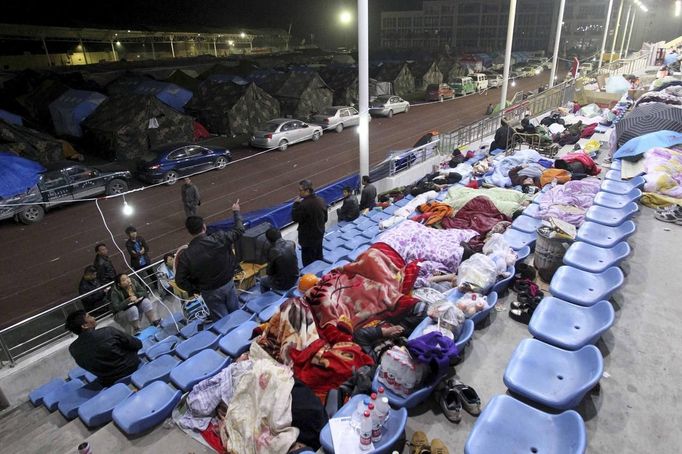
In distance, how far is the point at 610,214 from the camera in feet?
22.0

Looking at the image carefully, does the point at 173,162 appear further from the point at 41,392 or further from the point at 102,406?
the point at 102,406

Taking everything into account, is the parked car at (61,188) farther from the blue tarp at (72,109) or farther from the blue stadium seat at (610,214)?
the blue stadium seat at (610,214)

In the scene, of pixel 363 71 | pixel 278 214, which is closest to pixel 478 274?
pixel 278 214

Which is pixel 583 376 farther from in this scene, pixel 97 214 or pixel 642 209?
pixel 97 214

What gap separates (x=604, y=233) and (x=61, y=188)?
14.8 meters

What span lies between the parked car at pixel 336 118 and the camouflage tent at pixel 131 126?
7.27 m

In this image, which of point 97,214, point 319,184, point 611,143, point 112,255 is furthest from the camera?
point 319,184

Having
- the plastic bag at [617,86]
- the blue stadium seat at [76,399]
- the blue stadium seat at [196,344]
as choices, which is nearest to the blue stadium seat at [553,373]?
the blue stadium seat at [196,344]

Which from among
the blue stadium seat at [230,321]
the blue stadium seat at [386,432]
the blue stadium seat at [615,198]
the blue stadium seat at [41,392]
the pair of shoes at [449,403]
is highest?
the blue stadium seat at [615,198]

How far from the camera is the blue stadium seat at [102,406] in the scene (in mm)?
4391

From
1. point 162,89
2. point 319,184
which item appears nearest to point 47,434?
point 319,184

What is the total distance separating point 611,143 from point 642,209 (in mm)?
4939

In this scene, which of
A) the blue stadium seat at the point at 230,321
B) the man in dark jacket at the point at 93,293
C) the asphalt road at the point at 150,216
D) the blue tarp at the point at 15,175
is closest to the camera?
the blue stadium seat at the point at 230,321

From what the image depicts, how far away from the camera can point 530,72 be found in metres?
42.7
